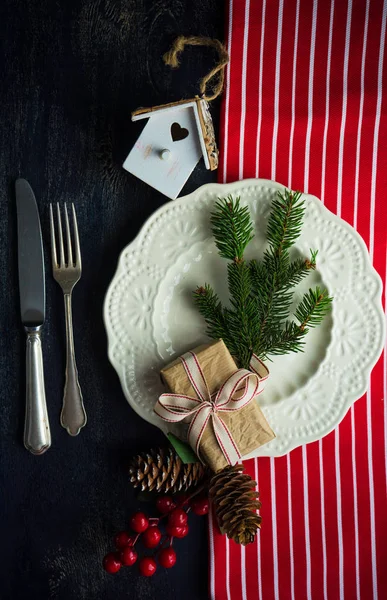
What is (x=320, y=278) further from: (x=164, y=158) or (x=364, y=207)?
(x=164, y=158)

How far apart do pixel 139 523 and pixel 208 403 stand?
0.28 metres

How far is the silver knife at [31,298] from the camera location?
113 centimetres

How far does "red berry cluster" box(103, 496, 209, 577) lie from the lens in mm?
1119

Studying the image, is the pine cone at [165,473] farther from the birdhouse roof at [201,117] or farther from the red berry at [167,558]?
the birdhouse roof at [201,117]

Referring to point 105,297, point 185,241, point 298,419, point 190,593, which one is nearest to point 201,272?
point 185,241

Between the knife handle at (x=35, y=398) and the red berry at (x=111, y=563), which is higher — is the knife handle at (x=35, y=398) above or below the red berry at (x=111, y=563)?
above

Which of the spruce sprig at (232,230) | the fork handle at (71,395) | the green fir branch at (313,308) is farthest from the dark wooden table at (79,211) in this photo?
the green fir branch at (313,308)

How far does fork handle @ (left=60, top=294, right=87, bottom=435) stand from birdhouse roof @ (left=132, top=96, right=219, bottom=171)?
14.9 inches

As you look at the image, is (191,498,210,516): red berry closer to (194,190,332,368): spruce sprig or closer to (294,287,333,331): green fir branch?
(194,190,332,368): spruce sprig

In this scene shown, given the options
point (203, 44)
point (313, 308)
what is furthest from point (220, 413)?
point (203, 44)

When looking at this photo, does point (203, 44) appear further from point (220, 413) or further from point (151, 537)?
point (151, 537)

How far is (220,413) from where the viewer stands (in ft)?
3.56

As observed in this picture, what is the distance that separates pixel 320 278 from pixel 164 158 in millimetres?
392

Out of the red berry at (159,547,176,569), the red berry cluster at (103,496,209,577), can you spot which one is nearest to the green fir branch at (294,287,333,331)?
the red berry cluster at (103,496,209,577)
